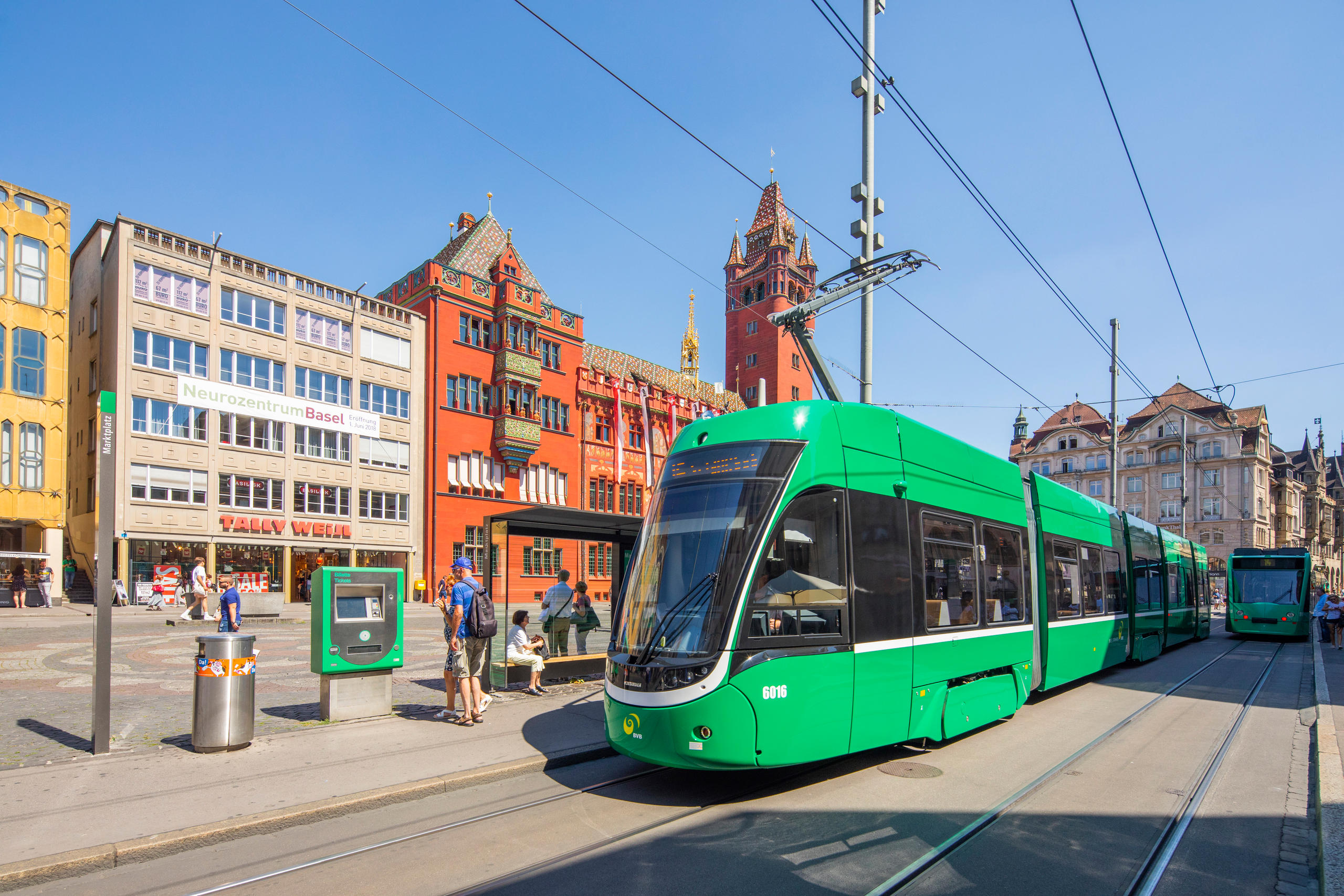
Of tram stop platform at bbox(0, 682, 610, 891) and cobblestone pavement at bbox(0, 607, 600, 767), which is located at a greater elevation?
tram stop platform at bbox(0, 682, 610, 891)

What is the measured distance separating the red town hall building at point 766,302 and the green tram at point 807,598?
55.3 meters

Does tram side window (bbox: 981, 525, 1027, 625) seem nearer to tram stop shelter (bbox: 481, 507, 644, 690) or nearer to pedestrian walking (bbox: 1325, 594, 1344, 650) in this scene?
tram stop shelter (bbox: 481, 507, 644, 690)

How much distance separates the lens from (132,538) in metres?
31.5

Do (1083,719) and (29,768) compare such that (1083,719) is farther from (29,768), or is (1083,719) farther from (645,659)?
(29,768)

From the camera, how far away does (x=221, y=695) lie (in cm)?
790

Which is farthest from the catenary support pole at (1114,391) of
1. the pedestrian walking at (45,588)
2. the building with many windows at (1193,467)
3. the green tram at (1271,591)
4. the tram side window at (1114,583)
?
the building with many windows at (1193,467)

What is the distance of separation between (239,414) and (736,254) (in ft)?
157

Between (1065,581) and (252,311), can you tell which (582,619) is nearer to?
(1065,581)

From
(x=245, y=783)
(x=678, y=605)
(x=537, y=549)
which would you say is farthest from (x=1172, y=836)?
(x=537, y=549)

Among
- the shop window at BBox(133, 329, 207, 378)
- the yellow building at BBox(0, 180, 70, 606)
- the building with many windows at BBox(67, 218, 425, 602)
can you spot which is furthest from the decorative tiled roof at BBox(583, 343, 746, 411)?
the yellow building at BBox(0, 180, 70, 606)

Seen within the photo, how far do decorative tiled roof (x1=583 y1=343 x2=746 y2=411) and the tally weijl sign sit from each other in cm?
1655

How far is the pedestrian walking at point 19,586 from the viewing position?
30266 mm

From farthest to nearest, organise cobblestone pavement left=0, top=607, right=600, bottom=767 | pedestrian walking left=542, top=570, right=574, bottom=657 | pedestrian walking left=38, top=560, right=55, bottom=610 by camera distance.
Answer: pedestrian walking left=38, top=560, right=55, bottom=610
pedestrian walking left=542, top=570, right=574, bottom=657
cobblestone pavement left=0, top=607, right=600, bottom=767

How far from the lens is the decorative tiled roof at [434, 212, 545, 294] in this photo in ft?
147
